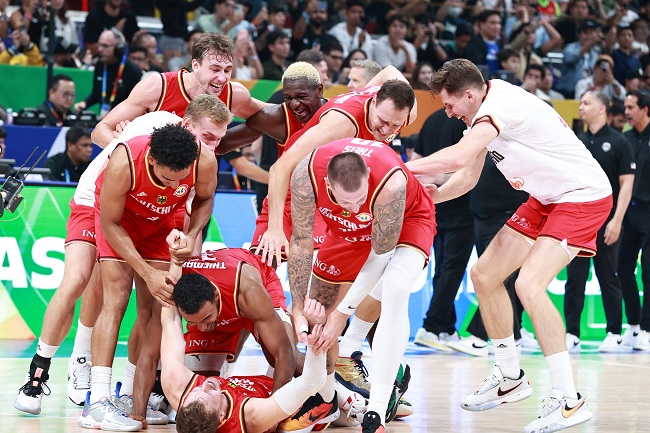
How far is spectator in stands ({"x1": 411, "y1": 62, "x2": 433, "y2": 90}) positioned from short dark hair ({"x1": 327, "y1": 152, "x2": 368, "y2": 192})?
28.1ft

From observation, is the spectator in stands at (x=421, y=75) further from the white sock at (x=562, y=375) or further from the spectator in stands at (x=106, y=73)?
the white sock at (x=562, y=375)

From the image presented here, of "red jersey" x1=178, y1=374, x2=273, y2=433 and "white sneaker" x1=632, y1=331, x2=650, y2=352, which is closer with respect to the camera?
"red jersey" x1=178, y1=374, x2=273, y2=433

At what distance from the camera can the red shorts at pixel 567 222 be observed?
6.26 meters

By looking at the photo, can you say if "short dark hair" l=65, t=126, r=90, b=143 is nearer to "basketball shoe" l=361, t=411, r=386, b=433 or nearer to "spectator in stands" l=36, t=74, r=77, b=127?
"spectator in stands" l=36, t=74, r=77, b=127

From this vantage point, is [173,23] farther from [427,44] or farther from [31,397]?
[31,397]

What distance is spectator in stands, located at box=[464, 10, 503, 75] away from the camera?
15.2m

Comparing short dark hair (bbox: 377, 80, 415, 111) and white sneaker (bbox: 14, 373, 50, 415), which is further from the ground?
short dark hair (bbox: 377, 80, 415, 111)

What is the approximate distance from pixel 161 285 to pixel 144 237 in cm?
61

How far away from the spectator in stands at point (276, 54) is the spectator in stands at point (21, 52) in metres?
2.97

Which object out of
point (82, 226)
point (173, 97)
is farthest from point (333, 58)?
point (82, 226)

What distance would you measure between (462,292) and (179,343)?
557 centimetres

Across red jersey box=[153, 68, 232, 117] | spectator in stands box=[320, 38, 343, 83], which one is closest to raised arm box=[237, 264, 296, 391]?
red jersey box=[153, 68, 232, 117]

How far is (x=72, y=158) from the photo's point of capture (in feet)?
33.3

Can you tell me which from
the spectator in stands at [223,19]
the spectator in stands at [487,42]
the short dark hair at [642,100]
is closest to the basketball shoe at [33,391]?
the short dark hair at [642,100]
